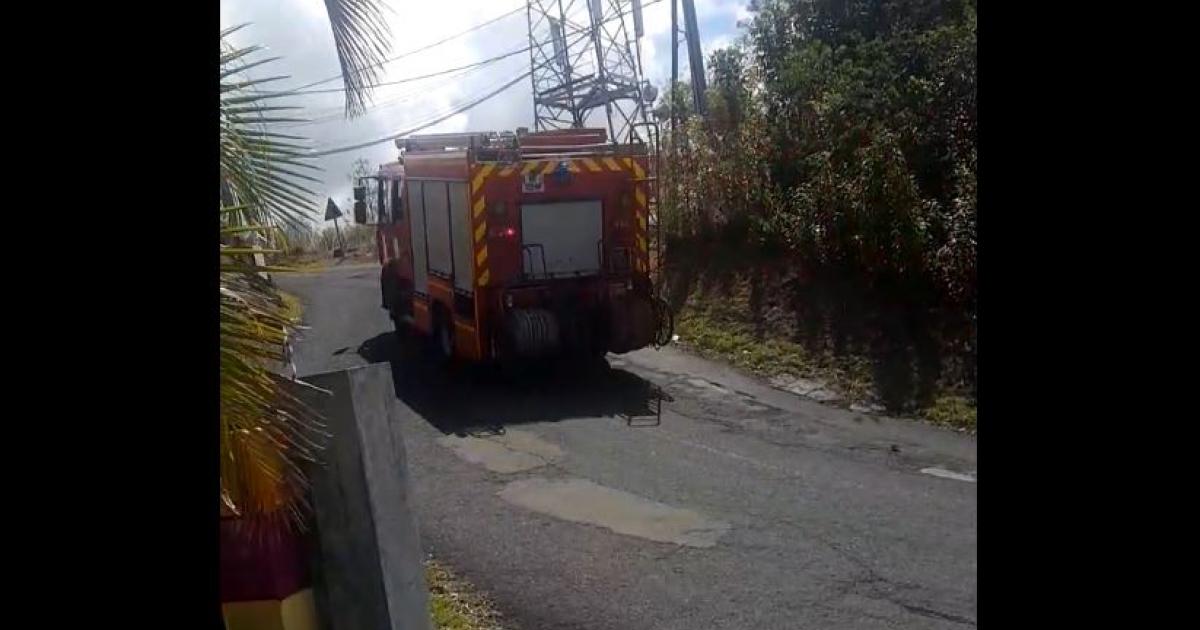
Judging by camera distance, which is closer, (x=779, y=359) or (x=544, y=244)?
(x=544, y=244)

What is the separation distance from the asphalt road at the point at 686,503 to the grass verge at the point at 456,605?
0.10 m

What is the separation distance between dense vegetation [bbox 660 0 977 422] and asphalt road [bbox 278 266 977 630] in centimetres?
170

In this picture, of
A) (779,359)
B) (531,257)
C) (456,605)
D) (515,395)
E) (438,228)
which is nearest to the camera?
(456,605)

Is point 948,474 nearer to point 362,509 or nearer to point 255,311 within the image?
point 362,509

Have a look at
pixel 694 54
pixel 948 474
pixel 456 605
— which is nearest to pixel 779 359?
pixel 948 474

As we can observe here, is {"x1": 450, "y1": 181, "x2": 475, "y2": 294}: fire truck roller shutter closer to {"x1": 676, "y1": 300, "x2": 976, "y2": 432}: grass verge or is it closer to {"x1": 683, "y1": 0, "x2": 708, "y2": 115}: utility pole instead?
{"x1": 676, "y1": 300, "x2": 976, "y2": 432}: grass verge

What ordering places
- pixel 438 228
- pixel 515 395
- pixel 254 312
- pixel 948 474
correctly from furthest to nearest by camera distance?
pixel 438 228 → pixel 515 395 → pixel 948 474 → pixel 254 312

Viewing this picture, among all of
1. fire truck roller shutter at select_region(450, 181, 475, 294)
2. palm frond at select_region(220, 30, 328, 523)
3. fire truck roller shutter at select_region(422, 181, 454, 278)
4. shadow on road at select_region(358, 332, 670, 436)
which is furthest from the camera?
fire truck roller shutter at select_region(422, 181, 454, 278)

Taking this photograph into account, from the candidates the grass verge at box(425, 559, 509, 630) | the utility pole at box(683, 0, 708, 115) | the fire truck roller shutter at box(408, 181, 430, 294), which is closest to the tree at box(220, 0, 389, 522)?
the grass verge at box(425, 559, 509, 630)

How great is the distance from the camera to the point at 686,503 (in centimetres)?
752

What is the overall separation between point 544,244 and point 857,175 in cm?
372

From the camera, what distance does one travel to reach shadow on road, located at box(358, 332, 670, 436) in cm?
1020
